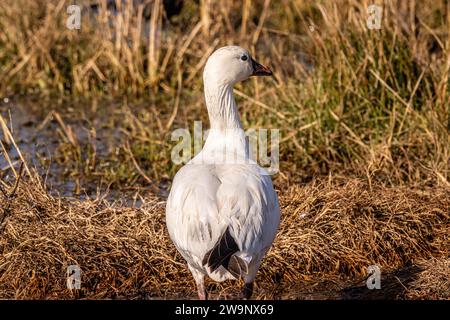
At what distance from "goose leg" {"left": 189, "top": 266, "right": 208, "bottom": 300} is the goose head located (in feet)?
3.39

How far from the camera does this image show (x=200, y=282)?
4555mm

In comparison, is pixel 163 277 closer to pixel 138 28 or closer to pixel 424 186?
pixel 424 186

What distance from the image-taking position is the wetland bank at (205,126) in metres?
5.10

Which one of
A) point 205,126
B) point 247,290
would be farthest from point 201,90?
point 247,290

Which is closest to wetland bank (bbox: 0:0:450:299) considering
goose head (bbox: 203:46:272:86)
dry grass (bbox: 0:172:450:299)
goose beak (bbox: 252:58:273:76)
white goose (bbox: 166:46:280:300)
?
dry grass (bbox: 0:172:450:299)

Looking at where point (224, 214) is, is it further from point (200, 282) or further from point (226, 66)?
point (226, 66)

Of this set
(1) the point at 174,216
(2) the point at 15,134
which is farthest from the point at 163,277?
(2) the point at 15,134

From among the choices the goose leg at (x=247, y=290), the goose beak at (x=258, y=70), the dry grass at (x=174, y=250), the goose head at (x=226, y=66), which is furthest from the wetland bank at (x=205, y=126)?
the goose head at (x=226, y=66)

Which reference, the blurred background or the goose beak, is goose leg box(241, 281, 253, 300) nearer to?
the goose beak

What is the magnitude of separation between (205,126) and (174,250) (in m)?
2.50

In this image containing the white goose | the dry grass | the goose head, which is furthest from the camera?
the dry grass

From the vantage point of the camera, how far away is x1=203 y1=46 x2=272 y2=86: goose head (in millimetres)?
4836

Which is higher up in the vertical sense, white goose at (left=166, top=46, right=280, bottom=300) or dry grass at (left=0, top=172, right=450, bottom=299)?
white goose at (left=166, top=46, right=280, bottom=300)

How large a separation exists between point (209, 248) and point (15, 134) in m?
4.12
